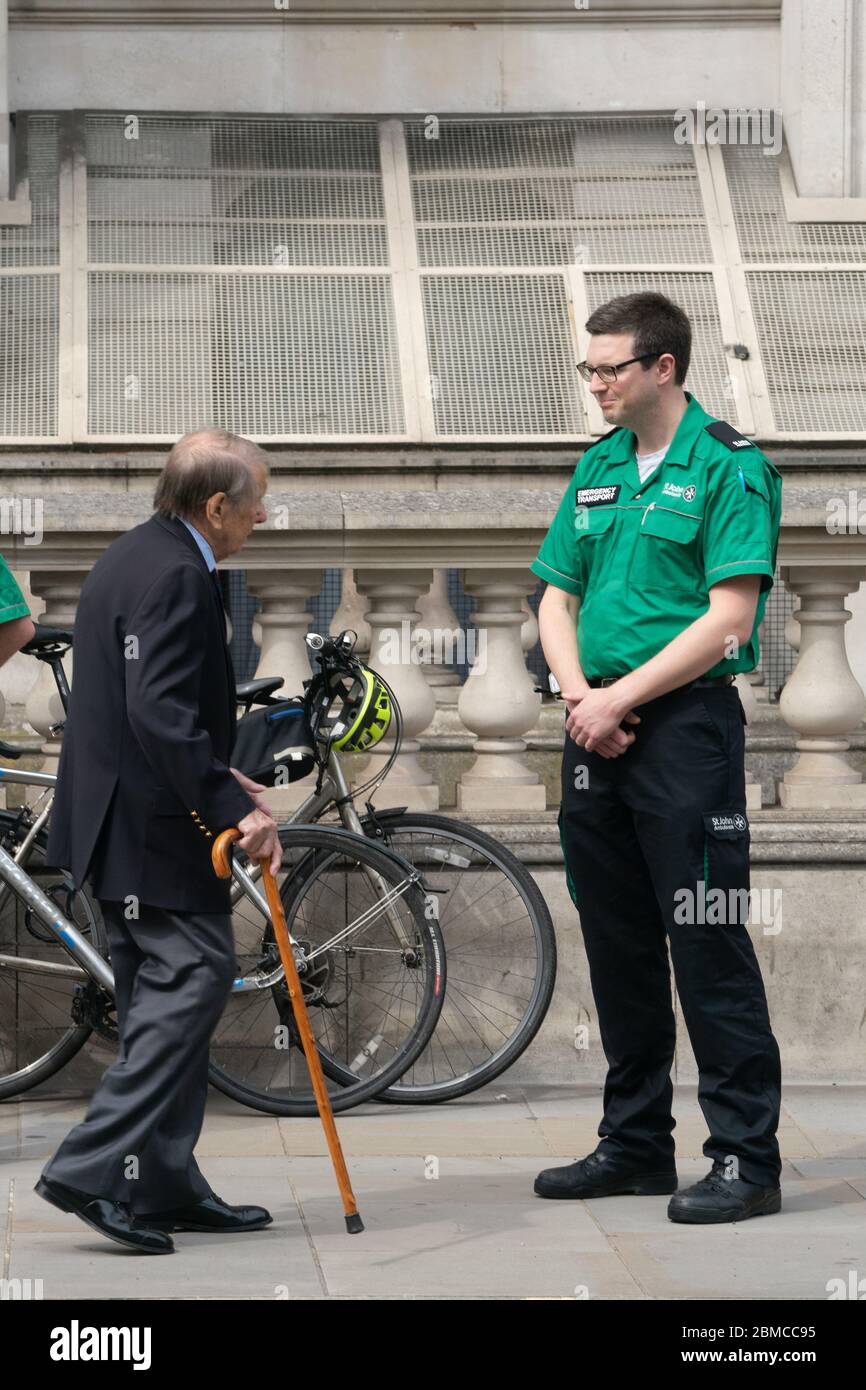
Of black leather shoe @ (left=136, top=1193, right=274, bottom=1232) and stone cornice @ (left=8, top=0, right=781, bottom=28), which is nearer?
black leather shoe @ (left=136, top=1193, right=274, bottom=1232)

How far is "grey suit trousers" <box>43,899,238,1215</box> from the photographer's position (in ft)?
14.5

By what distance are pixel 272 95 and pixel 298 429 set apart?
2.34 metres

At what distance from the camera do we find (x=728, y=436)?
477cm

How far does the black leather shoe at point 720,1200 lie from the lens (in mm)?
4719

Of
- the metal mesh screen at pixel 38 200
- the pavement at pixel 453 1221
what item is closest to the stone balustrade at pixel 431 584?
the pavement at pixel 453 1221

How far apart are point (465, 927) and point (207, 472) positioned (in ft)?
7.09

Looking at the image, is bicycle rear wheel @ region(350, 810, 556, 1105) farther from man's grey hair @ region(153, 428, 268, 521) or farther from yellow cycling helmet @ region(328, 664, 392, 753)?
man's grey hair @ region(153, 428, 268, 521)

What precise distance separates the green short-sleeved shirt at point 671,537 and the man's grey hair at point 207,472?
0.87 meters

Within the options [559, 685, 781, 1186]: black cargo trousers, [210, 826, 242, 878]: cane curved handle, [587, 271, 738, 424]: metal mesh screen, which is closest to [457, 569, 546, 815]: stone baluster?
[559, 685, 781, 1186]: black cargo trousers

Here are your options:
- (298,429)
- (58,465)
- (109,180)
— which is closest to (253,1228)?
(58,465)

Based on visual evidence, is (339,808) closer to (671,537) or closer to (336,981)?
(336,981)

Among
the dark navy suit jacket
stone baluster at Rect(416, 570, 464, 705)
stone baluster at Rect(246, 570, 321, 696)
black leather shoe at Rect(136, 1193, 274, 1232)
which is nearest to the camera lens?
the dark navy suit jacket

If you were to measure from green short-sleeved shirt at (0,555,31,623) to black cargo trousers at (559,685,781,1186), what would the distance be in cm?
143
